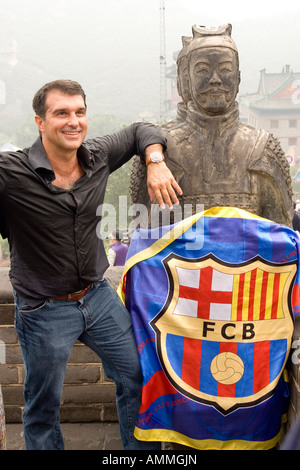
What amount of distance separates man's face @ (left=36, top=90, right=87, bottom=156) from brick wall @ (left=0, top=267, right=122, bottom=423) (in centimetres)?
144

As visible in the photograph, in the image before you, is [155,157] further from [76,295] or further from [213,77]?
[76,295]

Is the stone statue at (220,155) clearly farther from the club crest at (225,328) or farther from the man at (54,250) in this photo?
the man at (54,250)

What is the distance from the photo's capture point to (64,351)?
2371mm

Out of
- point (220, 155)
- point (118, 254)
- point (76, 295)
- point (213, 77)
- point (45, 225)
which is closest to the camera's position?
point (45, 225)

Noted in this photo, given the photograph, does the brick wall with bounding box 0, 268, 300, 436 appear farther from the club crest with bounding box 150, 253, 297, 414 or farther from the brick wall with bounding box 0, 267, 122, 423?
the club crest with bounding box 150, 253, 297, 414

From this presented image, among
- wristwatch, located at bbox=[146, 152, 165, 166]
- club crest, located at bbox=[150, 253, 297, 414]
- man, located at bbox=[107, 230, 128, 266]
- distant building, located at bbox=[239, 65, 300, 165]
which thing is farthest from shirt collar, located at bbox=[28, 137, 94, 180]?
distant building, located at bbox=[239, 65, 300, 165]

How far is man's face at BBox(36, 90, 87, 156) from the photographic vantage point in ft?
7.66

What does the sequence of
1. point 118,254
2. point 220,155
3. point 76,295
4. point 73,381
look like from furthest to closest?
1. point 118,254
2. point 73,381
3. point 220,155
4. point 76,295

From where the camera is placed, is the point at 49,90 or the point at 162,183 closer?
the point at 49,90

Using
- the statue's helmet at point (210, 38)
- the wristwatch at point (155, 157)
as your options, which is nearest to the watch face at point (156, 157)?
the wristwatch at point (155, 157)

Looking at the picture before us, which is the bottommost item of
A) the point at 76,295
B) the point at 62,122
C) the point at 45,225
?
the point at 76,295

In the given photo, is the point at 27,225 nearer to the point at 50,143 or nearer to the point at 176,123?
the point at 50,143

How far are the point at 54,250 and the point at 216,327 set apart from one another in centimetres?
96

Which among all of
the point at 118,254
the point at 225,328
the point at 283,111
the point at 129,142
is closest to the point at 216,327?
the point at 225,328
